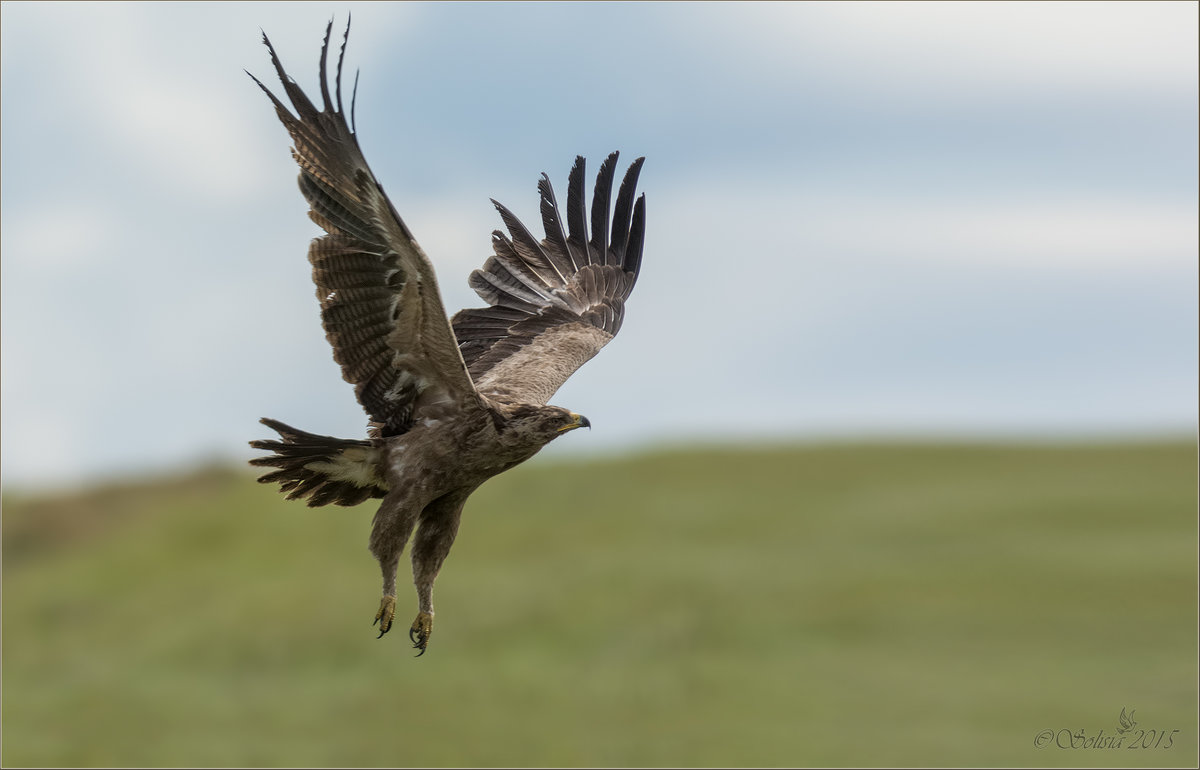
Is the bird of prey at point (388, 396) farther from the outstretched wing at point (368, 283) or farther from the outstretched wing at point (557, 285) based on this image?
the outstretched wing at point (557, 285)

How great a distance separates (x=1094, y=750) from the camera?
63.9 metres

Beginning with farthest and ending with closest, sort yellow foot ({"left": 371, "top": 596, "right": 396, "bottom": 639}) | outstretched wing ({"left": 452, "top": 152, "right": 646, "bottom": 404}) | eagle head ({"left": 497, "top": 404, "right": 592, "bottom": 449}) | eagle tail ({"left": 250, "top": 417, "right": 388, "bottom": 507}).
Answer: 1. outstretched wing ({"left": 452, "top": 152, "right": 646, "bottom": 404})
2. eagle tail ({"left": 250, "top": 417, "right": 388, "bottom": 507})
3. eagle head ({"left": 497, "top": 404, "right": 592, "bottom": 449})
4. yellow foot ({"left": 371, "top": 596, "right": 396, "bottom": 639})

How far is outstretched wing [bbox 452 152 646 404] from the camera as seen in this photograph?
13.4 metres

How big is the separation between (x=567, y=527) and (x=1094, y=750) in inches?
1175

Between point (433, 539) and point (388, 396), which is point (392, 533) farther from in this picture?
point (388, 396)

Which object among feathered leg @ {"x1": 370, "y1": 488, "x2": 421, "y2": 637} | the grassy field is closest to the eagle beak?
feathered leg @ {"x1": 370, "y1": 488, "x2": 421, "y2": 637}

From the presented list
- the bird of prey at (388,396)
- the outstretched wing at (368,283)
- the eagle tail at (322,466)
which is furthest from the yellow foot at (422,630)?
the outstretched wing at (368,283)

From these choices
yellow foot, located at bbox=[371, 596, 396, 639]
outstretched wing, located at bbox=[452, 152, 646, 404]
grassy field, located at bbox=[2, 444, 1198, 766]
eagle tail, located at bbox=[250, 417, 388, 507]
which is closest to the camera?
yellow foot, located at bbox=[371, 596, 396, 639]

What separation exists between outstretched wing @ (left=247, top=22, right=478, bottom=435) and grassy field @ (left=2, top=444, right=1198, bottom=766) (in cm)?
4750

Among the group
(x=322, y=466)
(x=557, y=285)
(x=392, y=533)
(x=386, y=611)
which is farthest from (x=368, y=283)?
(x=557, y=285)

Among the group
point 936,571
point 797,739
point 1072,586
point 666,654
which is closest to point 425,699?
point 666,654

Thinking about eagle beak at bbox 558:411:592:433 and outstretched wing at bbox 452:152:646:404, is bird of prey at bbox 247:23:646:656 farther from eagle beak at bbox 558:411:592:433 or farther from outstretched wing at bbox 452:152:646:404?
outstretched wing at bbox 452:152:646:404

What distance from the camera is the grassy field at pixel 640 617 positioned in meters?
61.2

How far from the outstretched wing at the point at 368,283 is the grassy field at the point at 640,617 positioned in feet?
156
